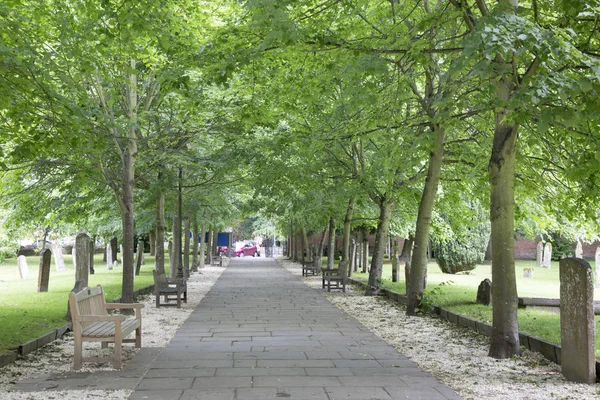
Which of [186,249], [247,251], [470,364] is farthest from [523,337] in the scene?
[247,251]

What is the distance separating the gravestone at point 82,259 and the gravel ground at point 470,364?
219 inches

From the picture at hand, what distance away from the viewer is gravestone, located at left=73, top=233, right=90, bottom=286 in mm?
11688

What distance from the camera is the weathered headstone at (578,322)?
6906 millimetres

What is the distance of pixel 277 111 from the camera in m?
15.6

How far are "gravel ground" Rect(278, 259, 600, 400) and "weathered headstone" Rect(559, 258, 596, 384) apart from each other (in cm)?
17

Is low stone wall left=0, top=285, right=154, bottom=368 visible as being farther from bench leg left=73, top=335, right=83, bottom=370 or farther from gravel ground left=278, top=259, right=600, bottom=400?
gravel ground left=278, top=259, right=600, bottom=400

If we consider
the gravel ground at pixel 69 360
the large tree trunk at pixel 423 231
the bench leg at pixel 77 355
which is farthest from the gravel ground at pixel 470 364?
the bench leg at pixel 77 355

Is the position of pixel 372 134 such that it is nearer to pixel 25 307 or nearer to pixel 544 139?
pixel 544 139

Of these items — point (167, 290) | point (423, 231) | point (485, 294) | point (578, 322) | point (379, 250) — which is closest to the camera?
point (578, 322)

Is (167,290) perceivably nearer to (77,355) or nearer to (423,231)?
(423,231)

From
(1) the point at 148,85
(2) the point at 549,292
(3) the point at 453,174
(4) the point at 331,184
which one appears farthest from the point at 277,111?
(2) the point at 549,292

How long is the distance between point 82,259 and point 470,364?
7652mm

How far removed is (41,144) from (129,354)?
3.28m

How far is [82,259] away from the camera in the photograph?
39.5 ft
